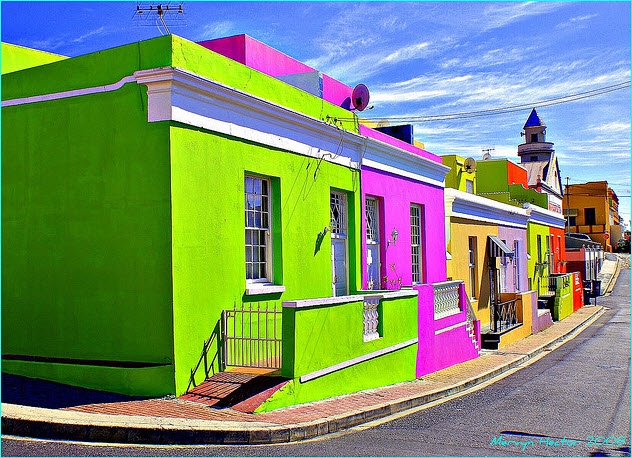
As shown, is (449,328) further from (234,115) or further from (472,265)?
(234,115)

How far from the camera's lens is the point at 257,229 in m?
11.2

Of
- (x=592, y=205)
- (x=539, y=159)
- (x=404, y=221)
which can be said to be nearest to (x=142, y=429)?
(x=404, y=221)

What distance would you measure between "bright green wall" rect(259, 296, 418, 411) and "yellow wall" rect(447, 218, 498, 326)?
6952 millimetres

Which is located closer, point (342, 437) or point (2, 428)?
point (2, 428)

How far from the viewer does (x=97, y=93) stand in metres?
9.70

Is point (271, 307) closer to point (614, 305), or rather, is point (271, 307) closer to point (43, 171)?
point (43, 171)

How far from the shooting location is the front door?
1385 centimetres

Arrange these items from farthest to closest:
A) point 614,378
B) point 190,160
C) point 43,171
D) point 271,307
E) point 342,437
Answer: point 614,378
point 271,307
point 43,171
point 190,160
point 342,437

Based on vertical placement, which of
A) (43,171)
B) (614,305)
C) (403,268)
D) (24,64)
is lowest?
(614,305)

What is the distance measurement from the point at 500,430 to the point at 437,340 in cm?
678

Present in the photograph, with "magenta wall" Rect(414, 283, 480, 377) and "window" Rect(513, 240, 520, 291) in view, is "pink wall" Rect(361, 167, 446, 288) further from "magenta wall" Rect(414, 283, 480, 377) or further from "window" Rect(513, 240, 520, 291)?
"window" Rect(513, 240, 520, 291)

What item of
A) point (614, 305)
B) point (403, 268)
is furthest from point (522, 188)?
point (403, 268)

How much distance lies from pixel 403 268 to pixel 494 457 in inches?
367

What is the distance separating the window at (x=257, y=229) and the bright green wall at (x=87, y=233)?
6.92 feet
